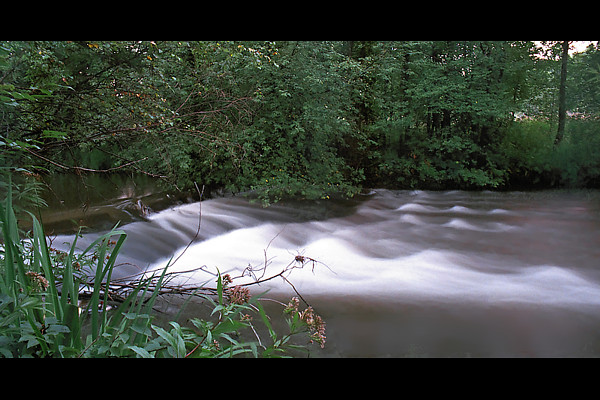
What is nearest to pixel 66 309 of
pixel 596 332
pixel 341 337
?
pixel 341 337

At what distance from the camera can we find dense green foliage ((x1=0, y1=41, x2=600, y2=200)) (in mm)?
2230

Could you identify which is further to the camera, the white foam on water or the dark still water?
the white foam on water

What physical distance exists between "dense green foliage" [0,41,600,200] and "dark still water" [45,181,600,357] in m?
0.25

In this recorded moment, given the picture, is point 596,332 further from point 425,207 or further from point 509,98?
point 509,98

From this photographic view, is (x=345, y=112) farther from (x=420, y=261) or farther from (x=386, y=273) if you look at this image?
(x=386, y=273)

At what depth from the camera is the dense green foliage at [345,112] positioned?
7.32 feet

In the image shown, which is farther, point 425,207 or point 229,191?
point 425,207

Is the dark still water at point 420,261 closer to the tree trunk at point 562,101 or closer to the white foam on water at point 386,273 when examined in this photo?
the white foam on water at point 386,273

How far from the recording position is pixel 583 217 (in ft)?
10.1

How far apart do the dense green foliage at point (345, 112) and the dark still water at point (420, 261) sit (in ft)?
0.81

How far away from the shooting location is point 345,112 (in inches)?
143

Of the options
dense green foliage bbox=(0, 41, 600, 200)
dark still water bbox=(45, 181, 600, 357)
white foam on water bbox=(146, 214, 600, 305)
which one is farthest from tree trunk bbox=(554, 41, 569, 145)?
white foam on water bbox=(146, 214, 600, 305)

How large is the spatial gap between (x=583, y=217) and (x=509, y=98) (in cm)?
123

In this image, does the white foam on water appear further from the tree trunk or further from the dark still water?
the tree trunk
